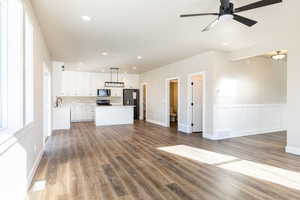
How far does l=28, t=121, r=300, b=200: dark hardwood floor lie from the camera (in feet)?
7.29

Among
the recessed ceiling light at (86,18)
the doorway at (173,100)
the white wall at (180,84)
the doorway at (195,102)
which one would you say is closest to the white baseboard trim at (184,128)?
the white wall at (180,84)

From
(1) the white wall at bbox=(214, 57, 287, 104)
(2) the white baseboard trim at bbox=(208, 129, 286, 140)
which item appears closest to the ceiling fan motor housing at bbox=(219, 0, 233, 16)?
(1) the white wall at bbox=(214, 57, 287, 104)

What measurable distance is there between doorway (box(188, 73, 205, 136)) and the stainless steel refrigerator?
15.1 ft

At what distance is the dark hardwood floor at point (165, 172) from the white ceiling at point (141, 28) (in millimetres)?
2689

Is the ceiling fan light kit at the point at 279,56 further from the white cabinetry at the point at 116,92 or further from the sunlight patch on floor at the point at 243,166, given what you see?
the white cabinetry at the point at 116,92

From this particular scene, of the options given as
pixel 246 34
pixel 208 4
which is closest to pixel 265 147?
pixel 246 34

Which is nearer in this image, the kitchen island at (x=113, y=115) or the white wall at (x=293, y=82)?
the white wall at (x=293, y=82)

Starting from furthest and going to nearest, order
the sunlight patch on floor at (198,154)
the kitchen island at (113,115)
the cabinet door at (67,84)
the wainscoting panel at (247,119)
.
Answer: the cabinet door at (67,84)
the kitchen island at (113,115)
the wainscoting panel at (247,119)
the sunlight patch on floor at (198,154)

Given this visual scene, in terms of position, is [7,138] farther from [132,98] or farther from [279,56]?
[132,98]

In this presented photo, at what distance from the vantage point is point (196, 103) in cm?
634

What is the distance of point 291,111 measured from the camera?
388 cm

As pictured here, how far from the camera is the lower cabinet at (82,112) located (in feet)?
29.5

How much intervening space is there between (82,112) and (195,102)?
611cm

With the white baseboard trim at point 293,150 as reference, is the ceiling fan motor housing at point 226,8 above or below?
above
